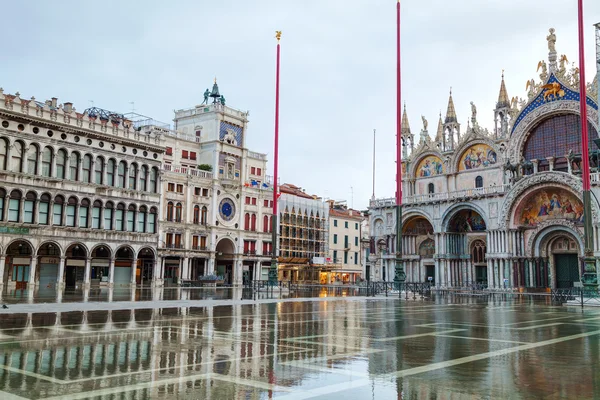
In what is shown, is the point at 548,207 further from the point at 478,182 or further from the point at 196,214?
the point at 196,214

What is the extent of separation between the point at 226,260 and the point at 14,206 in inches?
1191

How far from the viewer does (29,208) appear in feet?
164

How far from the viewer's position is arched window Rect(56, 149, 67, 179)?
172 ft

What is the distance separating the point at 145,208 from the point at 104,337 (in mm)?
47845

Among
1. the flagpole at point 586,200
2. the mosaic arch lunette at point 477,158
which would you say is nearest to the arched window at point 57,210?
the mosaic arch lunette at point 477,158

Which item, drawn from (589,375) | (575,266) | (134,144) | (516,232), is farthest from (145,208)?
(589,375)

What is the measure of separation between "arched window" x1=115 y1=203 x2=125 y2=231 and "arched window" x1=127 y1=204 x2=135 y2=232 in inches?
23.5

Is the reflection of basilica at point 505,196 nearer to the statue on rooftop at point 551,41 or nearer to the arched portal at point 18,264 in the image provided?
the statue on rooftop at point 551,41

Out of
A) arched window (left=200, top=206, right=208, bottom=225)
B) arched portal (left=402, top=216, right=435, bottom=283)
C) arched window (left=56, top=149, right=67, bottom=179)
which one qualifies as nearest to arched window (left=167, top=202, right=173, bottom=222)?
arched window (left=200, top=206, right=208, bottom=225)

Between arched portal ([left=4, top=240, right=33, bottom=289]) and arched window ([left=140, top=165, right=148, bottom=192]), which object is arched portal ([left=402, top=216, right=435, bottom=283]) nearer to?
arched window ([left=140, top=165, right=148, bottom=192])

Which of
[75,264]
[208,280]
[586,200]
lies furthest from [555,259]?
[75,264]

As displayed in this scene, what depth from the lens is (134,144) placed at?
59.0m

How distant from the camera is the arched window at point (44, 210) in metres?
50.8

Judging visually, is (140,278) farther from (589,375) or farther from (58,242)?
(589,375)
